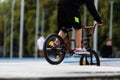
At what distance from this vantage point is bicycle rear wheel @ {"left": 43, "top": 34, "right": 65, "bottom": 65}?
880 cm

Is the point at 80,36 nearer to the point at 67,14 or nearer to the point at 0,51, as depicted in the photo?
the point at 67,14

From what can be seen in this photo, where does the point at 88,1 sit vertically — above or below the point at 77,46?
above

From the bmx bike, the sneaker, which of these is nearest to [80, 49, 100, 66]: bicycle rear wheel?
the bmx bike

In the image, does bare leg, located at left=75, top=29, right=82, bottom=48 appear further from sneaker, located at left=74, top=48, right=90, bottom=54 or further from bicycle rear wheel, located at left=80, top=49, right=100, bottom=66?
bicycle rear wheel, located at left=80, top=49, right=100, bottom=66

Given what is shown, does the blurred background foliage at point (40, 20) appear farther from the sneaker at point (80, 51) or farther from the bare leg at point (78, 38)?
the bare leg at point (78, 38)

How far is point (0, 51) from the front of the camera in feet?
290

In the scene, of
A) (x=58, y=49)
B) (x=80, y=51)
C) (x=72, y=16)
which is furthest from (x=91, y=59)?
(x=72, y=16)

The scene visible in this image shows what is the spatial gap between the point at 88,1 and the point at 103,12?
160ft

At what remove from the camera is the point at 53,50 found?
888 centimetres

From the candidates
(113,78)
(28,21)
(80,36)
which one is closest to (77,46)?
(80,36)

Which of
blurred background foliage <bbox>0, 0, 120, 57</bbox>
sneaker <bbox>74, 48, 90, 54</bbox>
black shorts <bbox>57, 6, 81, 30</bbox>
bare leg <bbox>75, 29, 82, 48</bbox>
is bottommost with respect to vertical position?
sneaker <bbox>74, 48, 90, 54</bbox>

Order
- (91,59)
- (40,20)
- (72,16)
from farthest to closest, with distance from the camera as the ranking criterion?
(40,20)
(91,59)
(72,16)

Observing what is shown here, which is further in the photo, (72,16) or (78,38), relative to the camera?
(78,38)

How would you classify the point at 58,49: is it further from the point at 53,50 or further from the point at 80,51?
the point at 80,51
